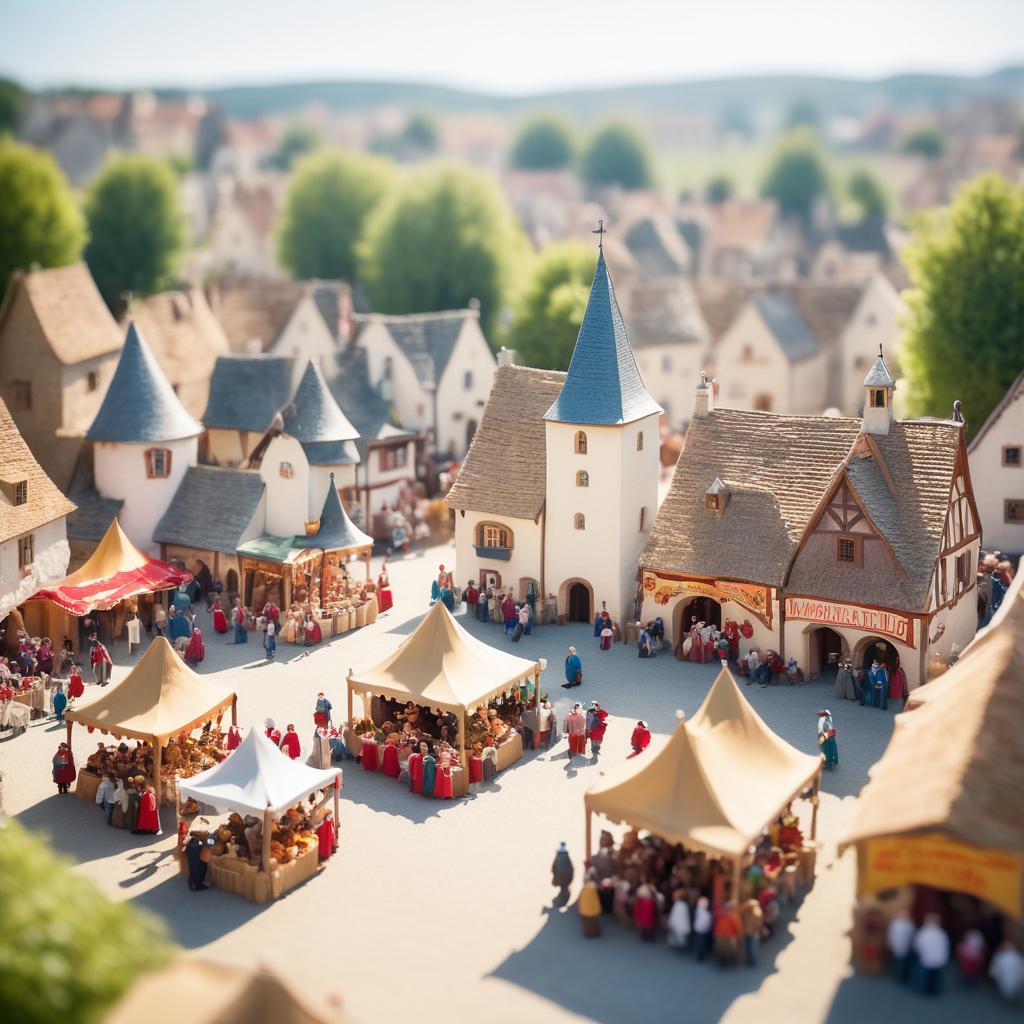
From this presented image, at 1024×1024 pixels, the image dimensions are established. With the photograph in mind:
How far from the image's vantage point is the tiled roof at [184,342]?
60.8 m

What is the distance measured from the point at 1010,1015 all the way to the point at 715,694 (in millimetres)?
8439

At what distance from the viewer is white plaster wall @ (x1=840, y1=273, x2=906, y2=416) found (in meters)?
74.5

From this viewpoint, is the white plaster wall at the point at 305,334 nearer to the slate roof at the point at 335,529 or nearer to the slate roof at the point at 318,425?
the slate roof at the point at 318,425

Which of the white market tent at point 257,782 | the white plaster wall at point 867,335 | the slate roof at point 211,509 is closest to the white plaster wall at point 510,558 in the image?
the slate roof at point 211,509

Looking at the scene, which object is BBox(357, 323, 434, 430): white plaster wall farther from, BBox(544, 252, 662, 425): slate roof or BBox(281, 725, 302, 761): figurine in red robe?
BBox(281, 725, 302, 761): figurine in red robe

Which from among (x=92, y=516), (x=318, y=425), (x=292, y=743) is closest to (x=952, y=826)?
(x=292, y=743)

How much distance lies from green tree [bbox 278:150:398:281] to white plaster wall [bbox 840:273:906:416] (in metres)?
35.6

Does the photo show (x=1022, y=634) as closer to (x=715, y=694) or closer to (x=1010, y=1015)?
(x=715, y=694)

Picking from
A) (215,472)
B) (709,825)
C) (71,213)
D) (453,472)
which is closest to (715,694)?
(709,825)

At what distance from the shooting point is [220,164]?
521ft

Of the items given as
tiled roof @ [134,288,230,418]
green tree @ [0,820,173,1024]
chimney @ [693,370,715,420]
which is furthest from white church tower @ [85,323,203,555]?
green tree @ [0,820,173,1024]

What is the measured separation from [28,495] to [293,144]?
147749 millimetres

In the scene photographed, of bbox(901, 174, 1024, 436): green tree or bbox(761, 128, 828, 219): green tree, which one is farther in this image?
bbox(761, 128, 828, 219): green tree

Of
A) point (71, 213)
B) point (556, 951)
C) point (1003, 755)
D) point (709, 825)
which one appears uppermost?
point (71, 213)
